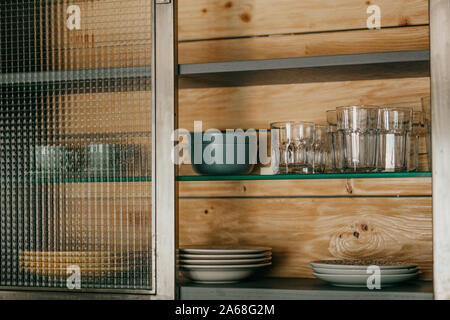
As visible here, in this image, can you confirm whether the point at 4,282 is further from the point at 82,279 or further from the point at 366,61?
the point at 366,61

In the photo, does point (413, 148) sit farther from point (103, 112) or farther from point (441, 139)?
point (103, 112)

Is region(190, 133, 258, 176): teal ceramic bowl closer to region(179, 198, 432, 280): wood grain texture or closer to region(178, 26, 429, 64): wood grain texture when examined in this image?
region(179, 198, 432, 280): wood grain texture

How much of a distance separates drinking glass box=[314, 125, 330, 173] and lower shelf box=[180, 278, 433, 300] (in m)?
0.29

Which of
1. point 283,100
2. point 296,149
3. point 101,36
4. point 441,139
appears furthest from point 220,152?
point 441,139

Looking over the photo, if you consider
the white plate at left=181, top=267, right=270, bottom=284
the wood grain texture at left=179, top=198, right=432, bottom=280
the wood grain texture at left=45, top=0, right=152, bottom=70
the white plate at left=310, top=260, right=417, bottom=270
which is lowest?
the white plate at left=181, top=267, right=270, bottom=284

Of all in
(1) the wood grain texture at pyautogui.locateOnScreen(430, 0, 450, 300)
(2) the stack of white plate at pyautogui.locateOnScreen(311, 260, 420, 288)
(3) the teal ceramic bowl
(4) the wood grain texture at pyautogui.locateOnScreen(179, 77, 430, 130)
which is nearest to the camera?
(1) the wood grain texture at pyautogui.locateOnScreen(430, 0, 450, 300)

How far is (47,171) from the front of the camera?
150 centimetres

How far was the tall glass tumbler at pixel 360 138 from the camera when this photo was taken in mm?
1406

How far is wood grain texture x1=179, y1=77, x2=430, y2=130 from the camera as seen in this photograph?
1.61 meters

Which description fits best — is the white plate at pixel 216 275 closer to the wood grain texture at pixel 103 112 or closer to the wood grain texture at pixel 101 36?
the wood grain texture at pixel 103 112

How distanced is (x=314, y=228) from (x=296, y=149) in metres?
0.30

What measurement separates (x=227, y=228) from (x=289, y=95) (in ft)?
1.39

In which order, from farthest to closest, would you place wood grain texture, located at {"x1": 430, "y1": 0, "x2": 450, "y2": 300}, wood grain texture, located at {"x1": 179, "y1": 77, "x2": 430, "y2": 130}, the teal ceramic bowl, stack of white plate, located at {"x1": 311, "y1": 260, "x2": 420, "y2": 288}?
wood grain texture, located at {"x1": 179, "y1": 77, "x2": 430, "y2": 130}
the teal ceramic bowl
stack of white plate, located at {"x1": 311, "y1": 260, "x2": 420, "y2": 288}
wood grain texture, located at {"x1": 430, "y1": 0, "x2": 450, "y2": 300}

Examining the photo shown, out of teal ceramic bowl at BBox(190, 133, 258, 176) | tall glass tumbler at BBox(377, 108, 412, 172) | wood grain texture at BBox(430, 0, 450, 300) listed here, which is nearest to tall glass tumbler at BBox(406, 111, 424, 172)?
tall glass tumbler at BBox(377, 108, 412, 172)
